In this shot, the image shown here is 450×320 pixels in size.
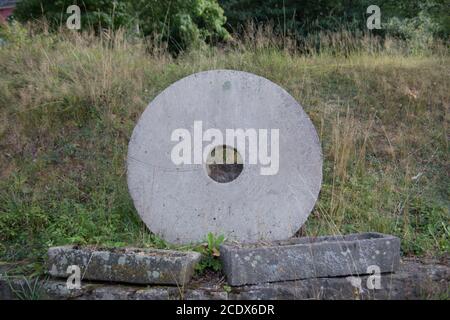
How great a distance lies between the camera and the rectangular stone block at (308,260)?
127 inches

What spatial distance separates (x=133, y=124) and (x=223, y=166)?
1.39 metres

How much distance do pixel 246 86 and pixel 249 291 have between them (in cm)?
156

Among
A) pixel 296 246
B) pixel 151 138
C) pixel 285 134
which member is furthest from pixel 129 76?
pixel 296 246

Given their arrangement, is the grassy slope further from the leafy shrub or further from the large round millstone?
the leafy shrub

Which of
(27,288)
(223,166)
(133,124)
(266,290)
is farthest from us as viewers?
(133,124)

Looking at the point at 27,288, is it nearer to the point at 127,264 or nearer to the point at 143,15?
the point at 127,264

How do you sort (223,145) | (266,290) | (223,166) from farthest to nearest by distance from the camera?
(223,166)
(223,145)
(266,290)

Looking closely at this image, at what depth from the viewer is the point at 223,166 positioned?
4.66 m

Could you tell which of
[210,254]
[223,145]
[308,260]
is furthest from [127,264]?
[223,145]

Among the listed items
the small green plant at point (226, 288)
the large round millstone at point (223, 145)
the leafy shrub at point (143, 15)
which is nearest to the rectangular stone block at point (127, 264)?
the small green plant at point (226, 288)

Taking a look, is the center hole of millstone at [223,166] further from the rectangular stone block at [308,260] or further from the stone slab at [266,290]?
the stone slab at [266,290]

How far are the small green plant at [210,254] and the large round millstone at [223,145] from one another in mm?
276

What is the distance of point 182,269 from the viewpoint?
3168 millimetres

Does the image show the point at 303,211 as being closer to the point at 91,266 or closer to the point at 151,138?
the point at 151,138
